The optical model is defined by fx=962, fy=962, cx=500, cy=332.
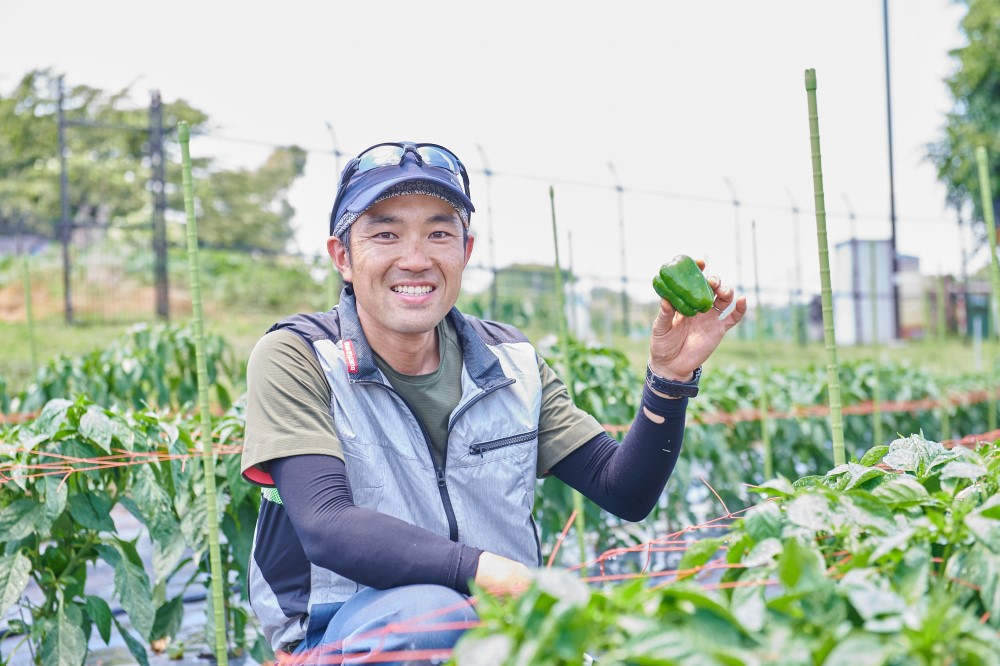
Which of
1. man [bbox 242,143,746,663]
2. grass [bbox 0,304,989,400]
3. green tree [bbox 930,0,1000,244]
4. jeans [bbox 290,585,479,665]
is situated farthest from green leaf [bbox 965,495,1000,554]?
green tree [bbox 930,0,1000,244]

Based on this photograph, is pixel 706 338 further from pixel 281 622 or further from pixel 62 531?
pixel 62 531

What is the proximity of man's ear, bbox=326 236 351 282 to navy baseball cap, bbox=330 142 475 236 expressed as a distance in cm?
2

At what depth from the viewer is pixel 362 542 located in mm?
1468

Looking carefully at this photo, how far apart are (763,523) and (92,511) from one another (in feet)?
5.63

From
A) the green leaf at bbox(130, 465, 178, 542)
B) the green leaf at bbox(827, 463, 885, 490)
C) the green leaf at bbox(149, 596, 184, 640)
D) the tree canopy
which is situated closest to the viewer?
the green leaf at bbox(827, 463, 885, 490)

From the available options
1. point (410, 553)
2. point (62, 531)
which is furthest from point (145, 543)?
point (410, 553)

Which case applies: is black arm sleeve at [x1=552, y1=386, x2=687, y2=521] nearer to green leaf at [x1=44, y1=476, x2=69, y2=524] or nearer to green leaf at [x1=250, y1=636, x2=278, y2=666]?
green leaf at [x1=250, y1=636, x2=278, y2=666]

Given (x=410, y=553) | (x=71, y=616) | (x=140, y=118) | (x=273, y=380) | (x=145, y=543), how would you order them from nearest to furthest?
(x=410, y=553), (x=273, y=380), (x=71, y=616), (x=145, y=543), (x=140, y=118)

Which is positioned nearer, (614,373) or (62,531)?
(62,531)

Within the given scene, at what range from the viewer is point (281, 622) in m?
1.77

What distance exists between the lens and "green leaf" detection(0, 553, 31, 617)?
6.75ft

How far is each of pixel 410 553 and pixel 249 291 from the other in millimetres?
12586

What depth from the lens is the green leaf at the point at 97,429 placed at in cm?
219

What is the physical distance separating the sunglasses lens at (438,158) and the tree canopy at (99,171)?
17364 millimetres
